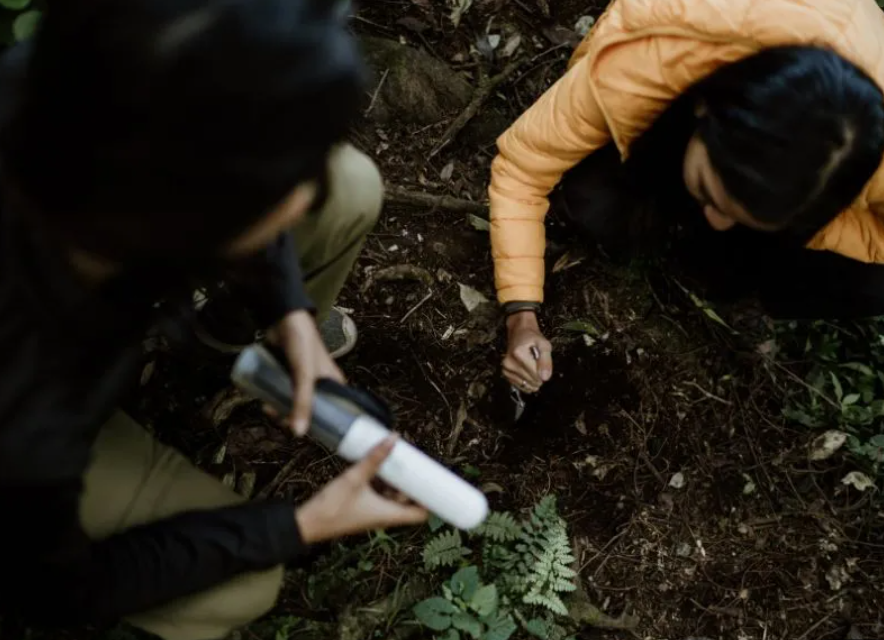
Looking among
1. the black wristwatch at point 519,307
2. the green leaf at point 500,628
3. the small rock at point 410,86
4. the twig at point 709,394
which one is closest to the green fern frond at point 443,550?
the green leaf at point 500,628

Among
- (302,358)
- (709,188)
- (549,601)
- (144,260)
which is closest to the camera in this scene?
(144,260)

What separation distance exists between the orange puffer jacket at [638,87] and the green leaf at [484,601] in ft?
3.18

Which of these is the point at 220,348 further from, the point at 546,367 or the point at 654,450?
the point at 654,450

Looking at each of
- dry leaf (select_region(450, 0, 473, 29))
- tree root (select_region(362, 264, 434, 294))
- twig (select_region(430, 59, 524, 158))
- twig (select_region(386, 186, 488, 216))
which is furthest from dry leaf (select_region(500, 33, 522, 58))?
tree root (select_region(362, 264, 434, 294))

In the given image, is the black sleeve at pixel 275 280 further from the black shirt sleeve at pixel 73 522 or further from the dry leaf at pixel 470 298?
the dry leaf at pixel 470 298

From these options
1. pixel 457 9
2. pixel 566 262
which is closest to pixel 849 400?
pixel 566 262

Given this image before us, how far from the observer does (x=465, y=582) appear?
2.50 meters

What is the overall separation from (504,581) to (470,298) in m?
1.07

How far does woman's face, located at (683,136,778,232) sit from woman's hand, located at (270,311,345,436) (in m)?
1.10

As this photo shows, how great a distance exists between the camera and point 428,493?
6.08ft

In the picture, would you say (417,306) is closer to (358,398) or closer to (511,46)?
(358,398)

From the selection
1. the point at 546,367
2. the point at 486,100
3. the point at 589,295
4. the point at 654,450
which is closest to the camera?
the point at 546,367

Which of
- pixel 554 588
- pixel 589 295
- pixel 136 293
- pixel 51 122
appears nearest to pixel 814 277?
pixel 589 295

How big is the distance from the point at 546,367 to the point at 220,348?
3.55ft
